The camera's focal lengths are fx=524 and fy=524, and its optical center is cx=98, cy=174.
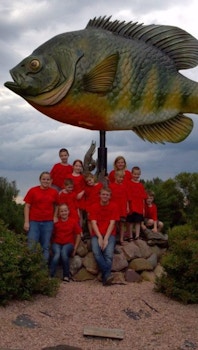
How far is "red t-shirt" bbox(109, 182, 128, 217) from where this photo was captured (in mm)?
7680

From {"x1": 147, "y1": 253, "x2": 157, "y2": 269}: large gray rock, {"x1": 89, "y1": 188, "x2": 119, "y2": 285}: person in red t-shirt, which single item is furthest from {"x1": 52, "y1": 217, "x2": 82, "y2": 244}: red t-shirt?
{"x1": 147, "y1": 253, "x2": 157, "y2": 269}: large gray rock

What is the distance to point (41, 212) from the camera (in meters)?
7.20

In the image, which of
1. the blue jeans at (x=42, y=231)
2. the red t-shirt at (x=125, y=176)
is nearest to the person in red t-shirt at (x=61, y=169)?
the red t-shirt at (x=125, y=176)

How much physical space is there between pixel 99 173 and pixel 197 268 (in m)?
2.29

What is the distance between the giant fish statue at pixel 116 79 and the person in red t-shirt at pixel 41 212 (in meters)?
1.04

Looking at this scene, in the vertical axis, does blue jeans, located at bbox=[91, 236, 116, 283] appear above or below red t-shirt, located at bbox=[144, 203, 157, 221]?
below

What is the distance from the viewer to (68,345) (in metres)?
5.18

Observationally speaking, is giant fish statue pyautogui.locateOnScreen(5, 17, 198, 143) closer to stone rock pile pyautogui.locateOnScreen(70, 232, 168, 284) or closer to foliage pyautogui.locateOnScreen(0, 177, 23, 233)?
stone rock pile pyautogui.locateOnScreen(70, 232, 168, 284)

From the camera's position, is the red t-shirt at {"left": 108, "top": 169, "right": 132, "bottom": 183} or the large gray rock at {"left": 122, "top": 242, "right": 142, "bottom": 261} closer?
the large gray rock at {"left": 122, "top": 242, "right": 142, "bottom": 261}

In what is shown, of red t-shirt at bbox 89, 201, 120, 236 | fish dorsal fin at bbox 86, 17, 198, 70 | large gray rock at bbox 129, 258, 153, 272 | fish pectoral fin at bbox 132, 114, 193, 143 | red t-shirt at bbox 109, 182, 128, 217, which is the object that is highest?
fish dorsal fin at bbox 86, 17, 198, 70

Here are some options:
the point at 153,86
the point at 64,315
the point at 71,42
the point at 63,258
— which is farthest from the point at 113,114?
the point at 64,315

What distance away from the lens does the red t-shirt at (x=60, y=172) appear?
7992 mm

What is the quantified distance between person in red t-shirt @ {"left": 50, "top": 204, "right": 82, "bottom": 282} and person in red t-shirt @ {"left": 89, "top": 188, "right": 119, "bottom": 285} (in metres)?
0.28

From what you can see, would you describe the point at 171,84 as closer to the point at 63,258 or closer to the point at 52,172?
the point at 52,172
